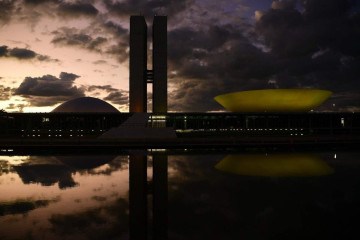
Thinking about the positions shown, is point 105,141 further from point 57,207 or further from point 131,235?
point 131,235

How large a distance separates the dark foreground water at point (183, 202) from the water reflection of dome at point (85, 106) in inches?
2302

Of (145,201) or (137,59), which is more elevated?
(137,59)

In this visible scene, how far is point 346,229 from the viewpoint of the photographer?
258 inches

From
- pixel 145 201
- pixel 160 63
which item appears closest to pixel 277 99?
pixel 145 201

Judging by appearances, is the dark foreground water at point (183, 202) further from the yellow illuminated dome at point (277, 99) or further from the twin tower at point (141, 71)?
the twin tower at point (141, 71)

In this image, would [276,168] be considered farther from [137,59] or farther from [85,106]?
[85,106]

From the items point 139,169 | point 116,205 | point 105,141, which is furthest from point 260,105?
point 116,205

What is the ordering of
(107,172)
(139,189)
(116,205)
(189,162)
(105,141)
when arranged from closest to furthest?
1. (116,205)
2. (139,189)
3. (107,172)
4. (189,162)
5. (105,141)

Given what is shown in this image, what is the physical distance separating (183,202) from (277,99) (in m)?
32.0

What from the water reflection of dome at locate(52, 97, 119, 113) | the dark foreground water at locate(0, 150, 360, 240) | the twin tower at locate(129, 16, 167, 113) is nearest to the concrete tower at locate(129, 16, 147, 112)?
the twin tower at locate(129, 16, 167, 113)

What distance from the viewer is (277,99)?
38188 millimetres

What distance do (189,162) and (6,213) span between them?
10292 millimetres

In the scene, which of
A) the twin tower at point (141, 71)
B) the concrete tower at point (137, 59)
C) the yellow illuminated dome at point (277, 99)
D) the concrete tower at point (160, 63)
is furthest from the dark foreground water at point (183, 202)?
the concrete tower at point (137, 59)

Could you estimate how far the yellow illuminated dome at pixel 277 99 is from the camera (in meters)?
37.6
